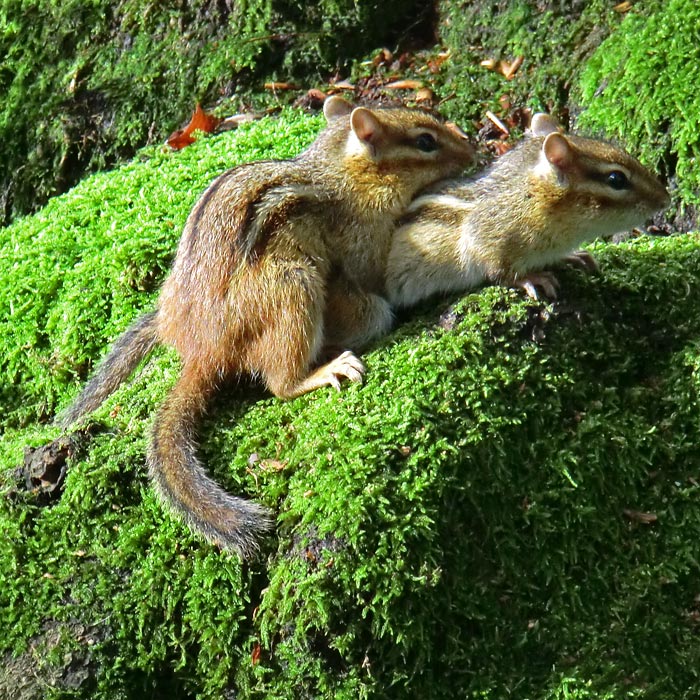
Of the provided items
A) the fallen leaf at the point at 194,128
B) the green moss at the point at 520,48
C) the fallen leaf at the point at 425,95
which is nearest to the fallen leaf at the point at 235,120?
the fallen leaf at the point at 194,128

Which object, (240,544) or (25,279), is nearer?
(240,544)

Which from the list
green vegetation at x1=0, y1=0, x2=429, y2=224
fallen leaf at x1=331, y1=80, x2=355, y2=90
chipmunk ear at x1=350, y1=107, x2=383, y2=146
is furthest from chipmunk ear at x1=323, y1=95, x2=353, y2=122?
green vegetation at x1=0, y1=0, x2=429, y2=224

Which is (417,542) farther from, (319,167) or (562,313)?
(319,167)

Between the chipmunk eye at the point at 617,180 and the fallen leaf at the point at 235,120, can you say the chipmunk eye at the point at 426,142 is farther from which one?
the fallen leaf at the point at 235,120

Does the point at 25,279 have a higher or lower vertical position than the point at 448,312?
lower

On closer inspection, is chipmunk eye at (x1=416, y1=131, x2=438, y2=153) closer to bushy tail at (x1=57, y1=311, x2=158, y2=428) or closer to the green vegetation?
bushy tail at (x1=57, y1=311, x2=158, y2=428)

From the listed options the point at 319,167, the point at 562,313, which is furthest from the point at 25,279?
the point at 562,313
